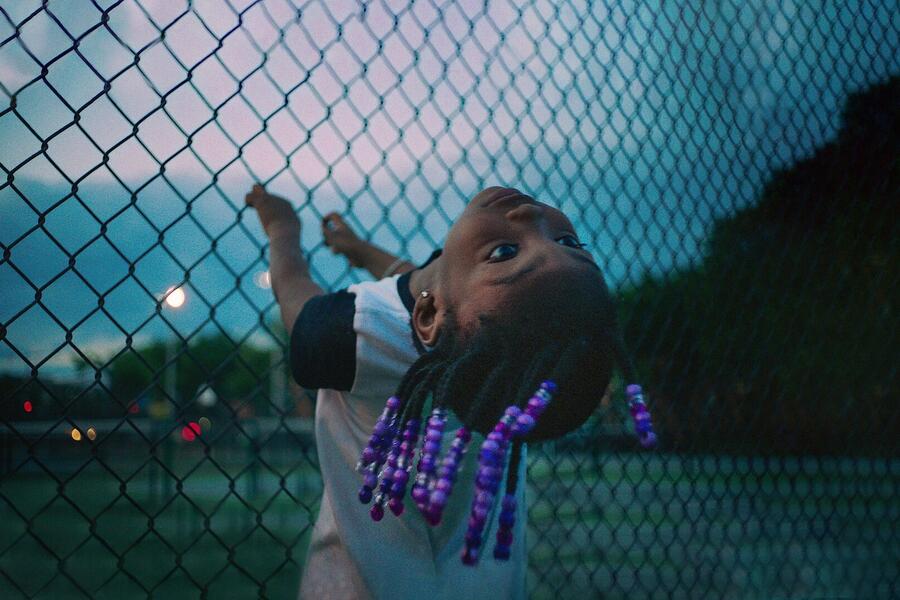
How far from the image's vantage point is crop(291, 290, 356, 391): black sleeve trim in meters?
1.40

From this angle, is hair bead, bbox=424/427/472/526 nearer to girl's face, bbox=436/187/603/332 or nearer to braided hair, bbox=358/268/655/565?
braided hair, bbox=358/268/655/565

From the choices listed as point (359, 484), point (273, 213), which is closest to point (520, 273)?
point (359, 484)

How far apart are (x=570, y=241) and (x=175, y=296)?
0.93 m

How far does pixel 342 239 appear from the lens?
85.1 inches

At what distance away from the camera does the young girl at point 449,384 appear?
1.20 meters

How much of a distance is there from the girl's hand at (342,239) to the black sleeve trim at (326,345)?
0.70 meters

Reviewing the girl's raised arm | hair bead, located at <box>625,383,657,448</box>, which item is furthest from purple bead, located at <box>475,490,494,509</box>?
the girl's raised arm

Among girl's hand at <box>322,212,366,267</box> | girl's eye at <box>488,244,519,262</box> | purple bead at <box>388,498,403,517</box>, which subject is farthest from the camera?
girl's hand at <box>322,212,366,267</box>

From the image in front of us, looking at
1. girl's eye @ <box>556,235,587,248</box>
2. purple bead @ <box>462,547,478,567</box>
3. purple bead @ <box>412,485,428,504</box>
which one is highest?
girl's eye @ <box>556,235,587,248</box>

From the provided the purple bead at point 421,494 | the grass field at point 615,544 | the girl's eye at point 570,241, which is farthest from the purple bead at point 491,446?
the grass field at point 615,544

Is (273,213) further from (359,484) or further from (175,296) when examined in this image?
(359,484)

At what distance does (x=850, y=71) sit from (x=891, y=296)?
982 mm

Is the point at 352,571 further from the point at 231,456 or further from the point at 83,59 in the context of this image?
the point at 231,456

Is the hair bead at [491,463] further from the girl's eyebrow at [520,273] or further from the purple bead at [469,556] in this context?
the girl's eyebrow at [520,273]
